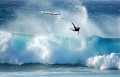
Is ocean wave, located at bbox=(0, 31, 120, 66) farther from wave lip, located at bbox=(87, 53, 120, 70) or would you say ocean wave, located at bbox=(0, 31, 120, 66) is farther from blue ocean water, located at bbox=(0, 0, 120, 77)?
wave lip, located at bbox=(87, 53, 120, 70)

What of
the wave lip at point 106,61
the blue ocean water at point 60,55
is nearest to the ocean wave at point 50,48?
the blue ocean water at point 60,55

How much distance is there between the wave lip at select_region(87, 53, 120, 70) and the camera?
21453mm

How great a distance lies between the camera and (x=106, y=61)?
71.9 feet

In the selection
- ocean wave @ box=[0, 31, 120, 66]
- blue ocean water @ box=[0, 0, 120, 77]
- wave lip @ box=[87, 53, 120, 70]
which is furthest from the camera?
ocean wave @ box=[0, 31, 120, 66]

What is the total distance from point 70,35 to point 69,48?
8.47 feet

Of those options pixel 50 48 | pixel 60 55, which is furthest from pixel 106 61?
pixel 50 48

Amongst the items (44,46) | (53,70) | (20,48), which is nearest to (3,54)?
(20,48)

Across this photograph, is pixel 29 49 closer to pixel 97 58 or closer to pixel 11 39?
pixel 11 39

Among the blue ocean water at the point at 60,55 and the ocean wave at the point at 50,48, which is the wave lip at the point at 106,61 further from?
the ocean wave at the point at 50,48

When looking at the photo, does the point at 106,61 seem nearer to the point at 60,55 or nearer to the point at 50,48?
the point at 60,55

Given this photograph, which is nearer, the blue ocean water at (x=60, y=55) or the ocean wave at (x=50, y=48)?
the blue ocean water at (x=60, y=55)

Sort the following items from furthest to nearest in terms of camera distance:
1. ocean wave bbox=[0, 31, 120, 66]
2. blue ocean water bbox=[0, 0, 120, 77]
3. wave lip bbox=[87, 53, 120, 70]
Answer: ocean wave bbox=[0, 31, 120, 66], wave lip bbox=[87, 53, 120, 70], blue ocean water bbox=[0, 0, 120, 77]

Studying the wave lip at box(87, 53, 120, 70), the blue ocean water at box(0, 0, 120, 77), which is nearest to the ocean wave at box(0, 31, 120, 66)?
the blue ocean water at box(0, 0, 120, 77)

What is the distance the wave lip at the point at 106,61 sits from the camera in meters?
21.5
